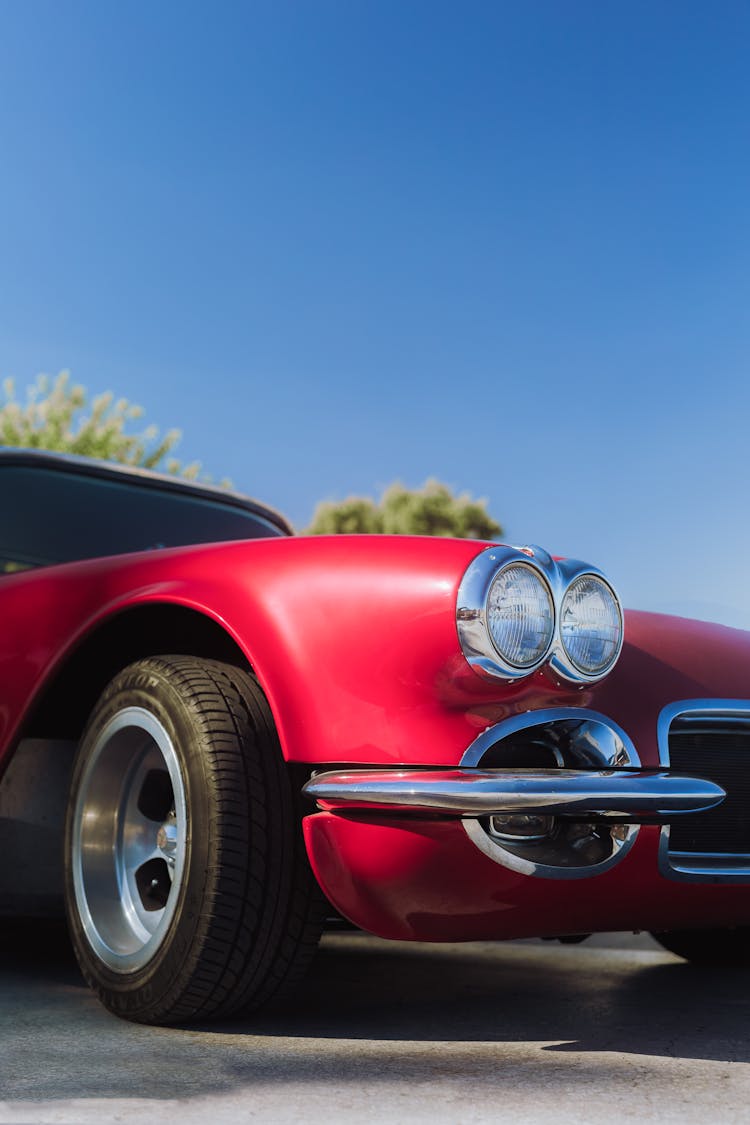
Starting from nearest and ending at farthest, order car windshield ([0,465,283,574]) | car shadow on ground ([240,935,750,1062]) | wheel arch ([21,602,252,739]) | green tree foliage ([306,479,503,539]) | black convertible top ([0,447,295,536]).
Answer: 1. car shadow on ground ([240,935,750,1062])
2. wheel arch ([21,602,252,739])
3. car windshield ([0,465,283,574])
4. black convertible top ([0,447,295,536])
5. green tree foliage ([306,479,503,539])

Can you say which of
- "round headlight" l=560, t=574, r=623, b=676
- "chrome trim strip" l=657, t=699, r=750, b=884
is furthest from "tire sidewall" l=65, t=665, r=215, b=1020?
"chrome trim strip" l=657, t=699, r=750, b=884

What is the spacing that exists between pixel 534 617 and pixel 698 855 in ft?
1.99

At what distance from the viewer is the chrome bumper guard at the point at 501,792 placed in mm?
2203

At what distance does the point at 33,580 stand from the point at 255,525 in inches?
57.6

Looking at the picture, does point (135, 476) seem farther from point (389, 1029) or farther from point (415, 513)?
point (415, 513)

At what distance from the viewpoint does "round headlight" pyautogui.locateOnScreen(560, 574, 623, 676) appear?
2.38 m

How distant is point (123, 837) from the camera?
2.74m

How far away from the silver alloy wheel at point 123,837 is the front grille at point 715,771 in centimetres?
103

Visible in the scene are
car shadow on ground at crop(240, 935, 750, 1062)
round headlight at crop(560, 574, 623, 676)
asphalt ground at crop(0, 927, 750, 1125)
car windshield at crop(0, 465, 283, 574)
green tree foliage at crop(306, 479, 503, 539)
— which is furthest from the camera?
green tree foliage at crop(306, 479, 503, 539)

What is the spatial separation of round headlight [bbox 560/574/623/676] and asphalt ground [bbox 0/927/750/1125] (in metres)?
0.72

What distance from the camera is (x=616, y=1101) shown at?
1983 millimetres

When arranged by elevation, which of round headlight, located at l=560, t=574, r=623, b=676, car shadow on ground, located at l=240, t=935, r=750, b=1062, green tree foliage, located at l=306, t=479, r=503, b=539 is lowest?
car shadow on ground, located at l=240, t=935, r=750, b=1062

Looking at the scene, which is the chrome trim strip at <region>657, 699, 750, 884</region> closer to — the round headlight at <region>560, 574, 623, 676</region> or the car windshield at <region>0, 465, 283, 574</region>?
the round headlight at <region>560, 574, 623, 676</region>

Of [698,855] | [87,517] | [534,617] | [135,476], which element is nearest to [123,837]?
[534,617]
